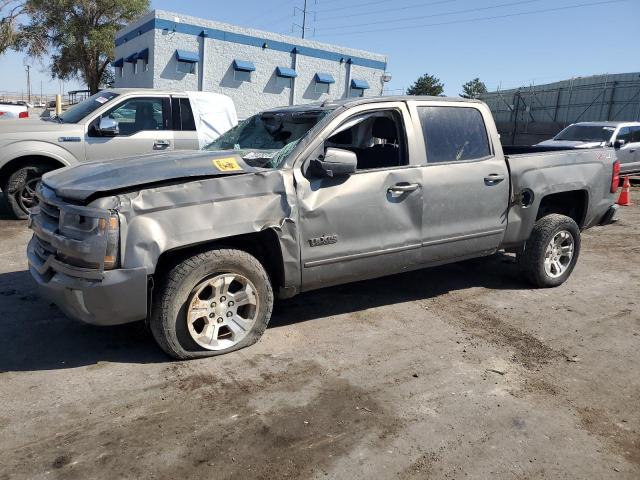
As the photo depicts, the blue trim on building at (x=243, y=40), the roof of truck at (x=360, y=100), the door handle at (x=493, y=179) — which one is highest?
the blue trim on building at (x=243, y=40)

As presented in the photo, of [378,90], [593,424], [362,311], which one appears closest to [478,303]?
[362,311]

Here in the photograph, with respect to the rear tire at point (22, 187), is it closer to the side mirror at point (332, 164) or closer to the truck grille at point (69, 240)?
the truck grille at point (69, 240)

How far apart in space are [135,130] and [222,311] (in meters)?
5.11

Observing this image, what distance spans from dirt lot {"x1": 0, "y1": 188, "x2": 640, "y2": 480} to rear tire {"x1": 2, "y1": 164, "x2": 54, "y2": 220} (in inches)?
114

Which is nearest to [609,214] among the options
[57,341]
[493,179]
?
[493,179]

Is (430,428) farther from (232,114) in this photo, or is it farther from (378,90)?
(378,90)

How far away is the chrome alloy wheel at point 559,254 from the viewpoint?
556cm

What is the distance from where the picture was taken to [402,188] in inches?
173

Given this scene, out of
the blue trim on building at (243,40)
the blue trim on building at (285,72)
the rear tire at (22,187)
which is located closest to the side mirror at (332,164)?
the rear tire at (22,187)

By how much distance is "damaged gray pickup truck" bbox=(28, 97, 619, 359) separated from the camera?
337 centimetres

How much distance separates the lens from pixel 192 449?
2.78 meters

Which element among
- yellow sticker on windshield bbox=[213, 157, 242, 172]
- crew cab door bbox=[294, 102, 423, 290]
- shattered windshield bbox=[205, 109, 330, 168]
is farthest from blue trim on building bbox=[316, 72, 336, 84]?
yellow sticker on windshield bbox=[213, 157, 242, 172]

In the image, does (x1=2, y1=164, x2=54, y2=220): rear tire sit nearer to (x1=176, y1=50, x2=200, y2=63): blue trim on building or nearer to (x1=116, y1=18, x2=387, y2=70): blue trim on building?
(x1=176, y1=50, x2=200, y2=63): blue trim on building

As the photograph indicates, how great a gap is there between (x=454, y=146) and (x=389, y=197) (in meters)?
0.96
